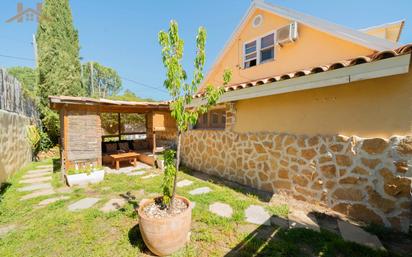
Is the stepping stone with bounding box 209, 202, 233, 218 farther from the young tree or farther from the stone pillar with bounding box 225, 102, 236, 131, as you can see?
the stone pillar with bounding box 225, 102, 236, 131

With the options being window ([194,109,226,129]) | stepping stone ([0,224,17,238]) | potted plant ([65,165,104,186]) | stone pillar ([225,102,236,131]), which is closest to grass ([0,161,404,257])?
stepping stone ([0,224,17,238])

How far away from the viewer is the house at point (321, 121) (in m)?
3.25

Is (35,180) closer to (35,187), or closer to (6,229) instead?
(35,187)

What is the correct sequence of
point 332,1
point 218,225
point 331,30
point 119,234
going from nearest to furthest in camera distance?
1. point 119,234
2. point 218,225
3. point 331,30
4. point 332,1

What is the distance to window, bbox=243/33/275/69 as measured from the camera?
275 inches

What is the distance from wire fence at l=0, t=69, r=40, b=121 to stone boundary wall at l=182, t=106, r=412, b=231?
789 centimetres

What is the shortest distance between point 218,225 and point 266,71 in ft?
18.7

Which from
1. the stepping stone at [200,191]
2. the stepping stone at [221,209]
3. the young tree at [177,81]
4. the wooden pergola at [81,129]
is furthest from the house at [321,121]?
the wooden pergola at [81,129]

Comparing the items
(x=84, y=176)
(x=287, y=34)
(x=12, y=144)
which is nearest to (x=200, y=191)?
(x=84, y=176)

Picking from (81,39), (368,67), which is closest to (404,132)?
(368,67)

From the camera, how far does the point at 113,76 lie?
156 ft

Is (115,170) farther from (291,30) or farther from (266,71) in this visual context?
(291,30)

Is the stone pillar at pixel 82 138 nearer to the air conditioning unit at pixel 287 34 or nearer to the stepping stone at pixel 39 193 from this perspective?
the stepping stone at pixel 39 193

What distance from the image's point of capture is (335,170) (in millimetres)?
3965
